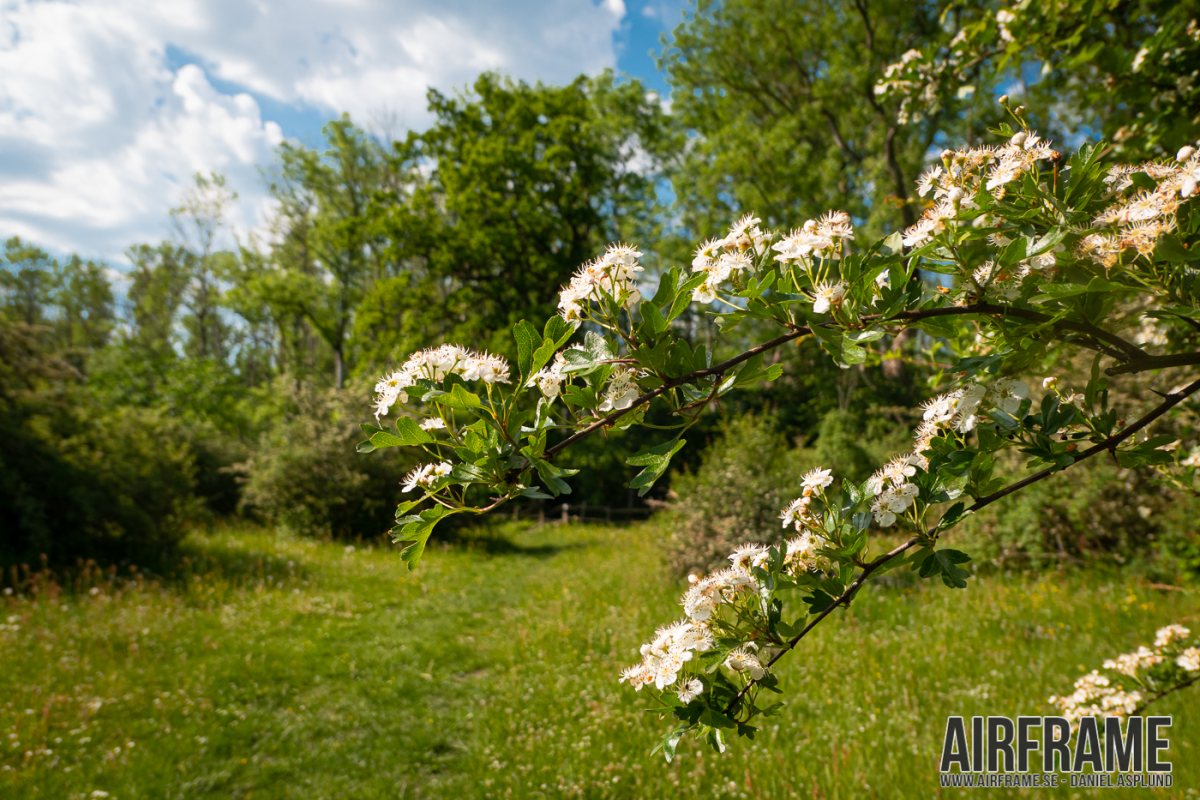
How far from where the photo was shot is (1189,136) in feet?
9.39

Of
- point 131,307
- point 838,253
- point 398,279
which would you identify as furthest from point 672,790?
point 131,307

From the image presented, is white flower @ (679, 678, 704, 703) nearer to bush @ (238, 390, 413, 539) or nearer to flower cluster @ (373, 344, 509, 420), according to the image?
flower cluster @ (373, 344, 509, 420)

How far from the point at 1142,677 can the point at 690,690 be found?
7.27 ft

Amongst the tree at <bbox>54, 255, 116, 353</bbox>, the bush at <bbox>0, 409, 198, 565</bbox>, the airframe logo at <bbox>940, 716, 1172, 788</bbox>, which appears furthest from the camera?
the tree at <bbox>54, 255, 116, 353</bbox>

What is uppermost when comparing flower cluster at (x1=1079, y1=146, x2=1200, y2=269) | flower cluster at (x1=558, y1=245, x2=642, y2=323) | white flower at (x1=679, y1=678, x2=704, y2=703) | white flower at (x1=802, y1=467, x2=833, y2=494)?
flower cluster at (x1=1079, y1=146, x2=1200, y2=269)

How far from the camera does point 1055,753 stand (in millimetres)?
3207

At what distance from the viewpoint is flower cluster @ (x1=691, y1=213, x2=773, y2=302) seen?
120cm

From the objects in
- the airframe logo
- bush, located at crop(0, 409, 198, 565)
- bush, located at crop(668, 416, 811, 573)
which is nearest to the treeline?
bush, located at crop(0, 409, 198, 565)

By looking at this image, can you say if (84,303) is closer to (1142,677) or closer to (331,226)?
(331,226)

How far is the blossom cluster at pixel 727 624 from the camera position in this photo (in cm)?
128

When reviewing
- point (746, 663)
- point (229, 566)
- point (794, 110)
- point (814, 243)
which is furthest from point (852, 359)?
point (794, 110)

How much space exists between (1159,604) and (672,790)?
4.44 m

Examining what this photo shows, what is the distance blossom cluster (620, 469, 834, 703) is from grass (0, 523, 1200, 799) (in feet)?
8.14

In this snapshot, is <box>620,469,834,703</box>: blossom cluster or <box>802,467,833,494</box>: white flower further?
<box>802,467,833,494</box>: white flower
